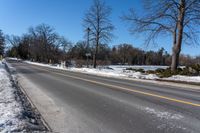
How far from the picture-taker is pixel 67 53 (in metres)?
99.1

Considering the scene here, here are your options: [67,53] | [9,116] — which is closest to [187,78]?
[9,116]

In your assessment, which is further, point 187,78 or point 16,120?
point 187,78

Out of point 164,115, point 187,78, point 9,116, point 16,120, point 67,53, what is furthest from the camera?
point 67,53

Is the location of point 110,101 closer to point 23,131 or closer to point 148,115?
point 148,115

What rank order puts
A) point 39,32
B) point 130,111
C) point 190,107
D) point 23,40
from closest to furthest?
point 130,111 → point 190,107 → point 39,32 → point 23,40

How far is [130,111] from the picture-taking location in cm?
679

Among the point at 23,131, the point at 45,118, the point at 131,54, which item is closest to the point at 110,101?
the point at 45,118

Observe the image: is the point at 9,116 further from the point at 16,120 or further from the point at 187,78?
the point at 187,78

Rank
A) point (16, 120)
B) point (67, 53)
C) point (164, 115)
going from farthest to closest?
point (67, 53) → point (164, 115) → point (16, 120)

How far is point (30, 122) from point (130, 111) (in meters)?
2.78

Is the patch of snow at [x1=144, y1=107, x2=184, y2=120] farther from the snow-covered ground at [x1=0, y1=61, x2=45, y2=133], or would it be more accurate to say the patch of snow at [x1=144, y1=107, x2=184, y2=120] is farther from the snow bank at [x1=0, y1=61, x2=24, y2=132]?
the snow bank at [x1=0, y1=61, x2=24, y2=132]

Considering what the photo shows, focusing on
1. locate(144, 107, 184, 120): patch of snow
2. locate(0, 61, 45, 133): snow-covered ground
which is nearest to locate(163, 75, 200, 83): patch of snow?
locate(144, 107, 184, 120): patch of snow

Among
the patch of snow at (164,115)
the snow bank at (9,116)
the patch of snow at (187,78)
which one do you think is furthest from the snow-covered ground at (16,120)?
the patch of snow at (187,78)

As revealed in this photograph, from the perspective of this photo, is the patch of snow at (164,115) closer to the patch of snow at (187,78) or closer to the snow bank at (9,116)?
the snow bank at (9,116)
